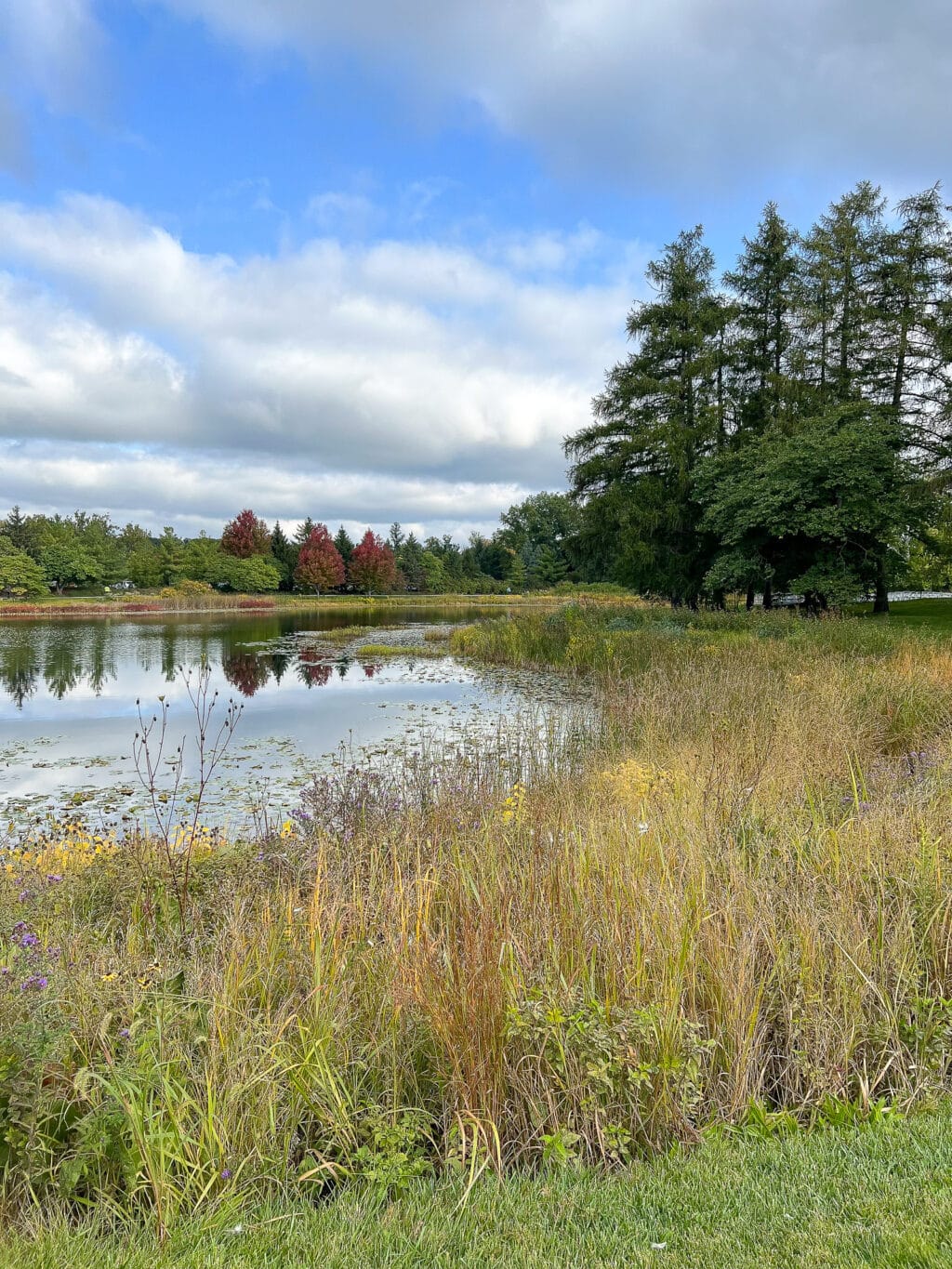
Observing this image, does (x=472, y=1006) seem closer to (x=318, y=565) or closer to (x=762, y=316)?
(x=762, y=316)

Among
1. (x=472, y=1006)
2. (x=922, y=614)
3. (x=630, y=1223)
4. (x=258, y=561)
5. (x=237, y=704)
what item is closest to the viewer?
(x=630, y=1223)

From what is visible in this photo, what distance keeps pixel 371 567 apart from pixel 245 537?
11.9 metres

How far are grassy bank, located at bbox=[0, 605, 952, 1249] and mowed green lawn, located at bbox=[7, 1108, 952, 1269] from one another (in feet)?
0.15

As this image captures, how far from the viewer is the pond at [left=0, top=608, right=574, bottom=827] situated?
760 cm

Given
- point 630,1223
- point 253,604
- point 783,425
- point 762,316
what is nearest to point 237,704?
point 630,1223

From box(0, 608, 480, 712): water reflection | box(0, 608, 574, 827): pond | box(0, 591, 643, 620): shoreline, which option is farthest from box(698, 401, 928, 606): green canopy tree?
box(0, 591, 643, 620): shoreline

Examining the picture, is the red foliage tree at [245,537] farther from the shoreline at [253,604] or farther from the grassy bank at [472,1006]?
the grassy bank at [472,1006]

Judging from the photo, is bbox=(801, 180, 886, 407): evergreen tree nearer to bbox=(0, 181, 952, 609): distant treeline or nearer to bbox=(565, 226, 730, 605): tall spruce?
bbox=(0, 181, 952, 609): distant treeline

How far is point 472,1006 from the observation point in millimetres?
2477

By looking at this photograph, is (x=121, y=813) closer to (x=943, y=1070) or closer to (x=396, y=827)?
(x=396, y=827)

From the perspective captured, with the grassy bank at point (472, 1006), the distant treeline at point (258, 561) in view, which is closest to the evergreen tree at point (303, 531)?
the distant treeline at point (258, 561)

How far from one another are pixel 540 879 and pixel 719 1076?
111 centimetres

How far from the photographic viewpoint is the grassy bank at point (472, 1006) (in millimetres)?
2174

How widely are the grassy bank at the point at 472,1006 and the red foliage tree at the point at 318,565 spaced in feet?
206
